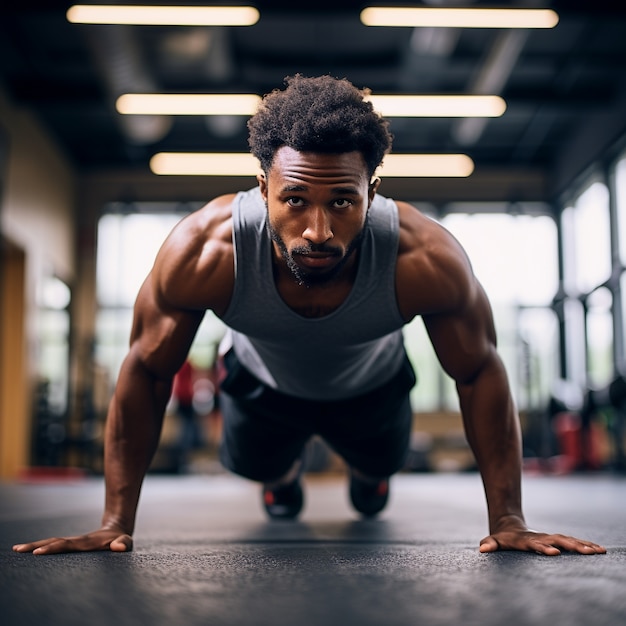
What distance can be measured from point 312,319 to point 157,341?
1.02 ft

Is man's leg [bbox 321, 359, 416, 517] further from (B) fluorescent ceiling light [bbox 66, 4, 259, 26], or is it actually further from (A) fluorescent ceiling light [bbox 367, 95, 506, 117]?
(A) fluorescent ceiling light [bbox 367, 95, 506, 117]

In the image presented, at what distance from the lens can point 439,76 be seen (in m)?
6.92

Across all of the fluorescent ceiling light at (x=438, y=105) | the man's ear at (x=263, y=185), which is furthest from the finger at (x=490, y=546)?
the fluorescent ceiling light at (x=438, y=105)

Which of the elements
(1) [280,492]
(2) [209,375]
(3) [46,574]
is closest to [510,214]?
(2) [209,375]

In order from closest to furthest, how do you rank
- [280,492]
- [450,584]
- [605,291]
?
[450,584], [280,492], [605,291]

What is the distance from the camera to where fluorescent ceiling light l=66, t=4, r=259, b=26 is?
441 cm

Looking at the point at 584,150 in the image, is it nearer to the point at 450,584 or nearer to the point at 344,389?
the point at 344,389

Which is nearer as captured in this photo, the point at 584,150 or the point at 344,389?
the point at 344,389

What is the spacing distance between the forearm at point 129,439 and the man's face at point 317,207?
39cm

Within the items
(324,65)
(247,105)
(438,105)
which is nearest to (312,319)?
(247,105)

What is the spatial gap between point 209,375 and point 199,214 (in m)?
6.04

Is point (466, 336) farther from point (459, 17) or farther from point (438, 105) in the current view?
point (438, 105)

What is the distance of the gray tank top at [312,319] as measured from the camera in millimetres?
1591

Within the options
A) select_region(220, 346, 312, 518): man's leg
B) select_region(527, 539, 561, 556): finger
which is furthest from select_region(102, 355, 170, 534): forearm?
select_region(527, 539, 561, 556): finger
